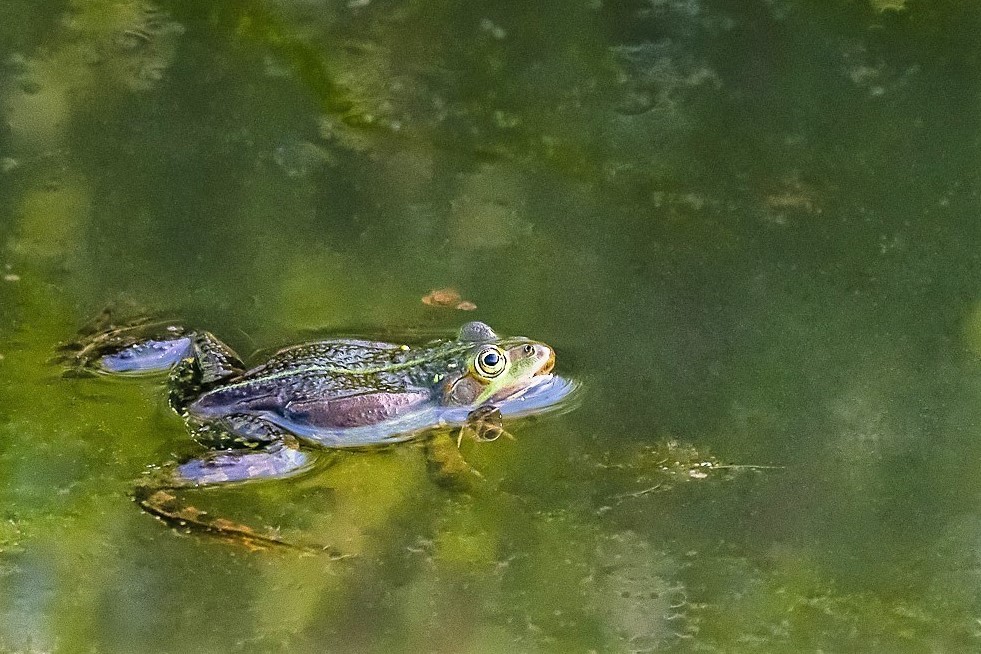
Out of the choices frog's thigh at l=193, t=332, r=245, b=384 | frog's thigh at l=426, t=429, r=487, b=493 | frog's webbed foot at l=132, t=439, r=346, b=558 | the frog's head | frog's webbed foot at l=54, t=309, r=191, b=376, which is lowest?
frog's webbed foot at l=132, t=439, r=346, b=558

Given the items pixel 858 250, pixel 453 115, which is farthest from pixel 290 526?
pixel 858 250

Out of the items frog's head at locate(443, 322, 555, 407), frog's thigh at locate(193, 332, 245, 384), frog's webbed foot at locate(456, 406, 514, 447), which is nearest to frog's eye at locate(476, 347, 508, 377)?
frog's head at locate(443, 322, 555, 407)

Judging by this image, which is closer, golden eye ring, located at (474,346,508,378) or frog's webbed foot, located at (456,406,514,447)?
golden eye ring, located at (474,346,508,378)

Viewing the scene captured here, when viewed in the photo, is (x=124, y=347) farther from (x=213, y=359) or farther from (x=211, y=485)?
(x=211, y=485)

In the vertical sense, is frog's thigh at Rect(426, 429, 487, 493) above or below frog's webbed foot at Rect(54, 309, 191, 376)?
below

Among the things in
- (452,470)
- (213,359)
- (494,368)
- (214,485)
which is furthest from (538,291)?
(214,485)

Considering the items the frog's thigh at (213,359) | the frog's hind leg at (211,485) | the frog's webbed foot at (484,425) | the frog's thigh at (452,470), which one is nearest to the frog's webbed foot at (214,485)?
the frog's hind leg at (211,485)

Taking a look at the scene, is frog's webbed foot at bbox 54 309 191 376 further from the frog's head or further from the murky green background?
the frog's head

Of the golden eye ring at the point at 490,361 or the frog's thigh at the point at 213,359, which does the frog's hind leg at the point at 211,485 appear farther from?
the golden eye ring at the point at 490,361
